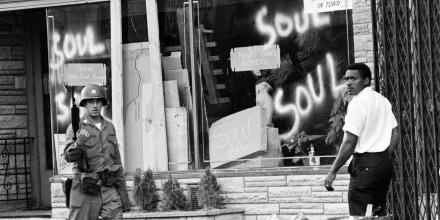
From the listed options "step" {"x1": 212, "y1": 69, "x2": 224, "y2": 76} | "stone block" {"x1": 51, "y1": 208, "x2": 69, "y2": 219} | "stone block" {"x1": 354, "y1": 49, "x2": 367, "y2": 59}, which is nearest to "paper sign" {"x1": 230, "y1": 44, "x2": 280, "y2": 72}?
"step" {"x1": 212, "y1": 69, "x2": 224, "y2": 76}

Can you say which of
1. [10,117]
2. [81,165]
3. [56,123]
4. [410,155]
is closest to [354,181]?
[410,155]

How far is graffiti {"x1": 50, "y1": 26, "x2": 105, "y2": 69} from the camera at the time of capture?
14320 mm

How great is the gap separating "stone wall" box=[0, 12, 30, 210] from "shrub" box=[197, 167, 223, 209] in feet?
12.0

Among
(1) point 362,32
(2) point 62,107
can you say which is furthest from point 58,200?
(1) point 362,32

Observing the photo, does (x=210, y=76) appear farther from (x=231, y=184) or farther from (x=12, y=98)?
(x=12, y=98)

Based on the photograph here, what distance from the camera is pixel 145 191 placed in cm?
1327

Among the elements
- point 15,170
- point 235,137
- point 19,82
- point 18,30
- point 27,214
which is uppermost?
point 18,30

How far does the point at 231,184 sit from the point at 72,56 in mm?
2982

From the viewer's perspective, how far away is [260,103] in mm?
13117

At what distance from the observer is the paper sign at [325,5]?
12.5 metres

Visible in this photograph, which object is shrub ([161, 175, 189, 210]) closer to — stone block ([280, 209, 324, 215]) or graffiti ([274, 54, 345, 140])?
stone block ([280, 209, 324, 215])

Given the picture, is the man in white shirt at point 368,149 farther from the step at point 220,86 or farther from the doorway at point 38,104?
the doorway at point 38,104

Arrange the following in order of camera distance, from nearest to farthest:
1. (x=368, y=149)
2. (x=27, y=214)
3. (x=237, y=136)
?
A: (x=368, y=149) < (x=237, y=136) < (x=27, y=214)

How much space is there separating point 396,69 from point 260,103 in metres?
3.63
